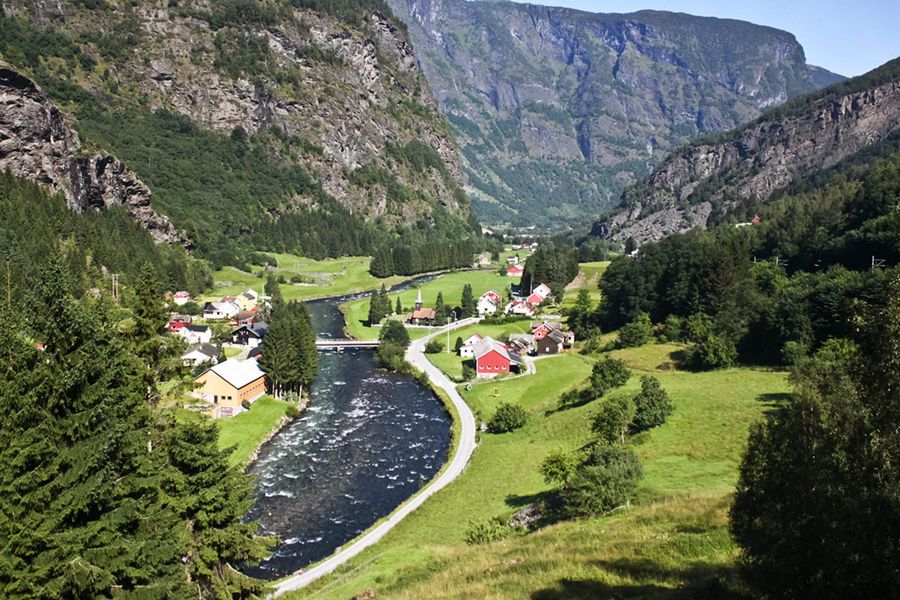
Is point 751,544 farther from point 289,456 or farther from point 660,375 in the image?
point 660,375

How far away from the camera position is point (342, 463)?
2213 inches

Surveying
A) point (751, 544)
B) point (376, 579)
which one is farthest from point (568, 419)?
point (751, 544)

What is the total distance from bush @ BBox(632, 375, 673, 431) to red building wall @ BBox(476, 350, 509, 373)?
1239 inches

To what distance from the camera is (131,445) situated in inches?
770

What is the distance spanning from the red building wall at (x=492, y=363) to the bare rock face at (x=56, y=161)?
11102 centimetres

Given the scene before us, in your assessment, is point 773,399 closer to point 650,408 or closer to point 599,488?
point 650,408

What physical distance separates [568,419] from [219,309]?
86.3 m

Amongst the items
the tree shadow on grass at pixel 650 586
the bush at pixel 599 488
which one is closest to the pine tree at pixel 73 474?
the tree shadow on grass at pixel 650 586

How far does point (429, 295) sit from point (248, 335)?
62729mm

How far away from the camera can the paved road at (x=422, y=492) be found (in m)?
36.4

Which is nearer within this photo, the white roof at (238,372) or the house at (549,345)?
the white roof at (238,372)

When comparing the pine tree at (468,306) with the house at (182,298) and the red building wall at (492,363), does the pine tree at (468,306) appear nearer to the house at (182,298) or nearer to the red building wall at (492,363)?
the red building wall at (492,363)

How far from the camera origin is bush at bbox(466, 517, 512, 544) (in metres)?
35.8

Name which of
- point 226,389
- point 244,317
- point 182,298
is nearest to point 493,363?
point 226,389
